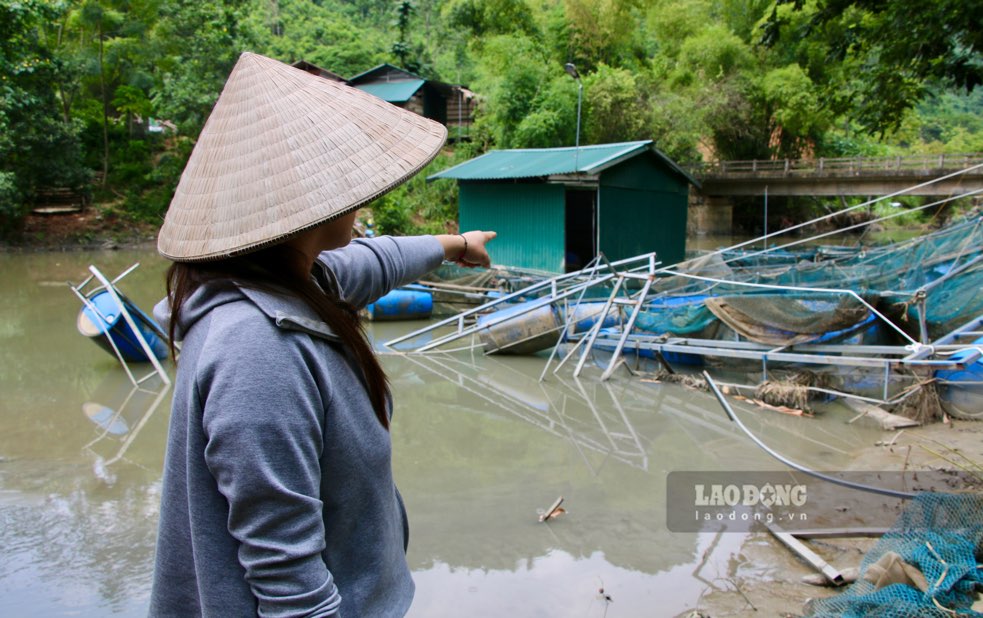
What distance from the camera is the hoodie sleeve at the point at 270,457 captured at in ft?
2.98

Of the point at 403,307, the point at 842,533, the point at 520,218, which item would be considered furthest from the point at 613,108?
the point at 842,533

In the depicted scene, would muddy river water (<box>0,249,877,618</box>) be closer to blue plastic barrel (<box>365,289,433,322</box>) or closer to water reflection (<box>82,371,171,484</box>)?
water reflection (<box>82,371,171,484</box>)

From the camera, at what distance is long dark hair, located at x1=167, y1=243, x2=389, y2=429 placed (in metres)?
1.04

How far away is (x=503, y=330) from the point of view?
30.4 ft

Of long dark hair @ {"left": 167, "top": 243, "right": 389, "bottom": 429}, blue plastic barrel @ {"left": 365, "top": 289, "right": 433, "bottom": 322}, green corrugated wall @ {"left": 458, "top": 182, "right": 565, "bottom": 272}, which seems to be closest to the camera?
long dark hair @ {"left": 167, "top": 243, "right": 389, "bottom": 429}

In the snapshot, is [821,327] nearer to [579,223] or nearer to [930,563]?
[930,563]

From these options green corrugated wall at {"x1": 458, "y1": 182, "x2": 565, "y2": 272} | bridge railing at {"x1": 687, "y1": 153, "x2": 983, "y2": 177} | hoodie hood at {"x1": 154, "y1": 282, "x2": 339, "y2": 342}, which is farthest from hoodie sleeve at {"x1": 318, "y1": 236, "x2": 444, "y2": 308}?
bridge railing at {"x1": 687, "y1": 153, "x2": 983, "y2": 177}

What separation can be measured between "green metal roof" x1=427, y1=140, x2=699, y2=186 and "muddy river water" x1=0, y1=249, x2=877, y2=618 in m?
5.17

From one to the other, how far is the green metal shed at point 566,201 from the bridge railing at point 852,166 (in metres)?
8.94

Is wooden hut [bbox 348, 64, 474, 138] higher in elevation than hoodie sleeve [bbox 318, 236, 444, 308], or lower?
higher

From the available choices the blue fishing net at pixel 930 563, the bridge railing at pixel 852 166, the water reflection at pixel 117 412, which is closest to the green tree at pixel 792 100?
the bridge railing at pixel 852 166

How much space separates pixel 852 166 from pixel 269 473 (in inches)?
999

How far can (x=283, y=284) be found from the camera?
3.47ft

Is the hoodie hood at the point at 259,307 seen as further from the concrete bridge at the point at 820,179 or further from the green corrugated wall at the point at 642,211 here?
the concrete bridge at the point at 820,179
